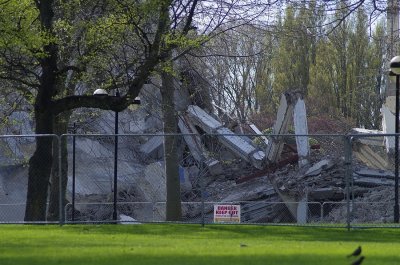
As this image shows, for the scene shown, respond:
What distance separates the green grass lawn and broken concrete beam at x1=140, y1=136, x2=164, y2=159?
55.0 ft

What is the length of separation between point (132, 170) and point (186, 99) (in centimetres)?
411

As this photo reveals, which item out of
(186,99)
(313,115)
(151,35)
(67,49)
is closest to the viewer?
(151,35)

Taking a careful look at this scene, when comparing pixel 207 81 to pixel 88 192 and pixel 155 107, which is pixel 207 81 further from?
pixel 88 192

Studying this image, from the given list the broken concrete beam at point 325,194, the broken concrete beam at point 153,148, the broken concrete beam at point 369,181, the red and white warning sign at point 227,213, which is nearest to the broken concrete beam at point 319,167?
the broken concrete beam at point 369,181

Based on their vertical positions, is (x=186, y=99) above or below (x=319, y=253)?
above

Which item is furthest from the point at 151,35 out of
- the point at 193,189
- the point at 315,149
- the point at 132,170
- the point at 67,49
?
the point at 315,149

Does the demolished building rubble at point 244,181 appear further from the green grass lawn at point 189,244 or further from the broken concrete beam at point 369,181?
the green grass lawn at point 189,244

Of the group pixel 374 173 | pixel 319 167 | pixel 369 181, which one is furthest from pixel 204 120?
pixel 369 181

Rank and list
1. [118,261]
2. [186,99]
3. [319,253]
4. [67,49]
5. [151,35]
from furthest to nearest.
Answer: [186,99]
[67,49]
[151,35]
[319,253]
[118,261]

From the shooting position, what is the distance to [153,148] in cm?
3766

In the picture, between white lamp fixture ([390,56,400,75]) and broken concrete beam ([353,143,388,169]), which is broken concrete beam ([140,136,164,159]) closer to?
broken concrete beam ([353,143,388,169])

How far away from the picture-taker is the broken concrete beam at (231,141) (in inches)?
1123

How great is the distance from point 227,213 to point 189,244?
22.8ft

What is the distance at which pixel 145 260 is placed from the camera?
37.5 feet
